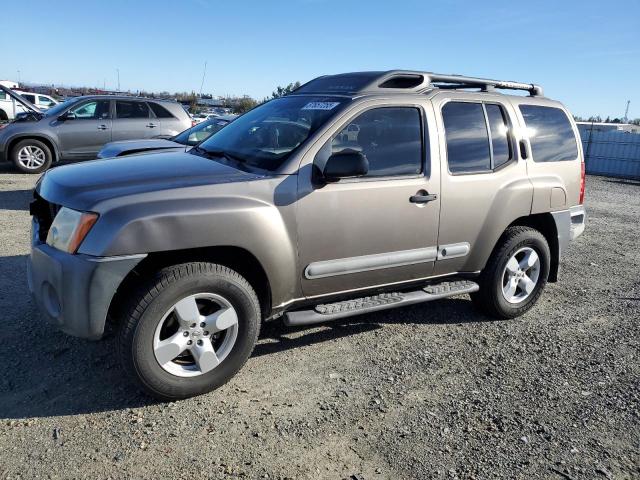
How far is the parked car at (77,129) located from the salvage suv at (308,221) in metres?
7.54

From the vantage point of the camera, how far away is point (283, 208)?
3.36m

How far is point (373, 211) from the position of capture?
3697 mm

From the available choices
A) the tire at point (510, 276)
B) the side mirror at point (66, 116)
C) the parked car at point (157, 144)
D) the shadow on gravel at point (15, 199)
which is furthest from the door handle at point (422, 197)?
the side mirror at point (66, 116)

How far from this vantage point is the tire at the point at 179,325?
9.83 ft

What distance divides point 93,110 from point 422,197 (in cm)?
937

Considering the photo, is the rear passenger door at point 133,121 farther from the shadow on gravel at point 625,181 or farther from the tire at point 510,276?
the shadow on gravel at point 625,181

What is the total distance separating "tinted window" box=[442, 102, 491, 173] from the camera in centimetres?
415

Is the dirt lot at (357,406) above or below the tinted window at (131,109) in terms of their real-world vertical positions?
below

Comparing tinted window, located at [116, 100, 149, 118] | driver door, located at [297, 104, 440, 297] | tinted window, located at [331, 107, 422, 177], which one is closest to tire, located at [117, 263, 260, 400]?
driver door, located at [297, 104, 440, 297]

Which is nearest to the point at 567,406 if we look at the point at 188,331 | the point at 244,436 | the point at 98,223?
the point at 244,436

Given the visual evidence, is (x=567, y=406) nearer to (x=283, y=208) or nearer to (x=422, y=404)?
(x=422, y=404)

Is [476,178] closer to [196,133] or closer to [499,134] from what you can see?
[499,134]

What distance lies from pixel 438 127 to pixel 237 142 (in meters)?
1.56

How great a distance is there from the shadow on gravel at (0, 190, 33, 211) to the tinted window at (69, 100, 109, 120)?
2.48 metres
